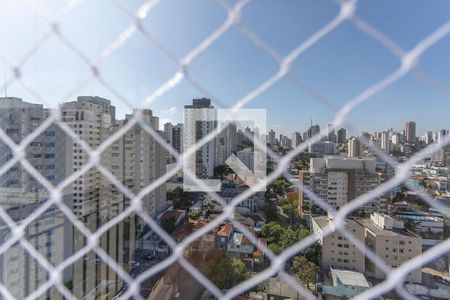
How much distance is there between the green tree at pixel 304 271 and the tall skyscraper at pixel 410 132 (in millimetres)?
4624

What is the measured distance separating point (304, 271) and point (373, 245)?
3.98 feet

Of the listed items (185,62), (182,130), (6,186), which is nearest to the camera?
(185,62)

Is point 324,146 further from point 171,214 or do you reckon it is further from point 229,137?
point 171,214

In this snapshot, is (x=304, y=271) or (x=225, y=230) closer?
(x=304, y=271)

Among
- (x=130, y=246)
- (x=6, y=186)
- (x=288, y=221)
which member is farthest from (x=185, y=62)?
(x=288, y=221)

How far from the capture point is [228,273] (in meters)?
4.07

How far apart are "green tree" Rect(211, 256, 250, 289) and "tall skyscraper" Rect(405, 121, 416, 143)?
11.5 ft

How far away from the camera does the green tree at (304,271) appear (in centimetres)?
485

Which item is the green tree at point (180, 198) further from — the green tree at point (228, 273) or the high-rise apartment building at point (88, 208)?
the high-rise apartment building at point (88, 208)

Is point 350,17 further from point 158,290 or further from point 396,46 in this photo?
point 158,290

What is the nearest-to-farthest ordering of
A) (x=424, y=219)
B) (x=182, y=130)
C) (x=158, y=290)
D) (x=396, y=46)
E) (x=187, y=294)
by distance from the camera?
(x=396, y=46) < (x=182, y=130) < (x=158, y=290) < (x=187, y=294) < (x=424, y=219)

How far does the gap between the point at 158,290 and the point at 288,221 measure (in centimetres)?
428

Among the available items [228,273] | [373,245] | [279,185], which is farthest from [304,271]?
[279,185]

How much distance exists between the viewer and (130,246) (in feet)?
13.2
